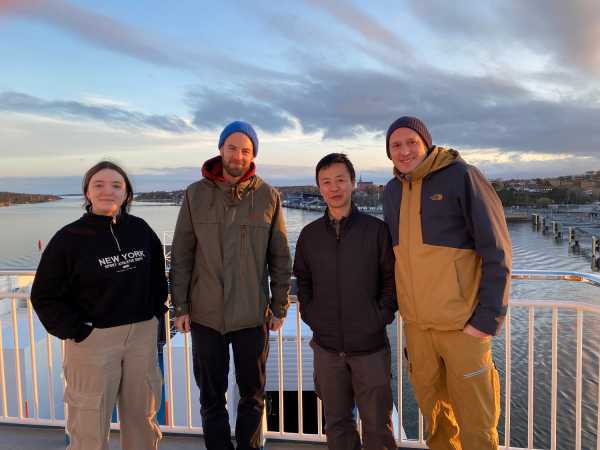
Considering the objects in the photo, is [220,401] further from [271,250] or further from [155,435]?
[271,250]

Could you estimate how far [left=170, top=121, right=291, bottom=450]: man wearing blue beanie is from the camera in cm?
215

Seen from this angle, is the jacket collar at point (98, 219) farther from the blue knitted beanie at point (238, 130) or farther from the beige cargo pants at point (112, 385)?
the blue knitted beanie at point (238, 130)

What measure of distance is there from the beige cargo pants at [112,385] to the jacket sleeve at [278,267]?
64cm

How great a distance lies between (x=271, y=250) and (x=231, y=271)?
0.25m

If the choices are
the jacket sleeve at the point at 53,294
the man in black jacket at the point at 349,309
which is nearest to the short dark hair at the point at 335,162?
the man in black jacket at the point at 349,309

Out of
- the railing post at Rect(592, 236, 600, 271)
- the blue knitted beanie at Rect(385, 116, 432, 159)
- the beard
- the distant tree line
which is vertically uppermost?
the blue knitted beanie at Rect(385, 116, 432, 159)

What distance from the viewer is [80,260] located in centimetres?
188

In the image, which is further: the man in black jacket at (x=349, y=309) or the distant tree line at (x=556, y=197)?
the distant tree line at (x=556, y=197)

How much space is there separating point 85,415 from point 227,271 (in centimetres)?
92

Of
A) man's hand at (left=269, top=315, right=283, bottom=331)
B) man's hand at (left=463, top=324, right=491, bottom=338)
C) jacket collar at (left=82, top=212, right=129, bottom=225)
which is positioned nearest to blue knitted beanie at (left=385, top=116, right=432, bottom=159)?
man's hand at (left=463, top=324, right=491, bottom=338)

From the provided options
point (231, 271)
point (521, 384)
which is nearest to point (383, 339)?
point (231, 271)

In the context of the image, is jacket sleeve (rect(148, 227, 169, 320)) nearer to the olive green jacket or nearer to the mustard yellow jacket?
the olive green jacket

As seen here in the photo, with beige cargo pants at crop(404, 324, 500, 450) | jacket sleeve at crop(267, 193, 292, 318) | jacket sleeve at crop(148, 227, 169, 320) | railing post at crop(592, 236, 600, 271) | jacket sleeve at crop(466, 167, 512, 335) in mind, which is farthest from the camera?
railing post at crop(592, 236, 600, 271)

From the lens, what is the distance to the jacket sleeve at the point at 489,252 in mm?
1775
